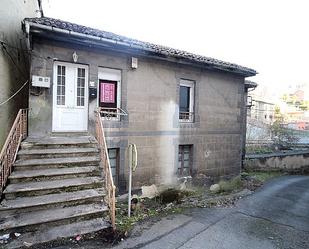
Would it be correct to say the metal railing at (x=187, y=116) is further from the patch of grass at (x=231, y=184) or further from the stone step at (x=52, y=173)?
the stone step at (x=52, y=173)

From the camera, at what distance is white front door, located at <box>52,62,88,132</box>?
27.8 feet

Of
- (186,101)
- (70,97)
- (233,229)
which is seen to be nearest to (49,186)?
(70,97)

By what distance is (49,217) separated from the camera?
18.0ft

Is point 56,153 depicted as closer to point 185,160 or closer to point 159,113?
point 159,113

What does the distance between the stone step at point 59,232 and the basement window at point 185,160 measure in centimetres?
572

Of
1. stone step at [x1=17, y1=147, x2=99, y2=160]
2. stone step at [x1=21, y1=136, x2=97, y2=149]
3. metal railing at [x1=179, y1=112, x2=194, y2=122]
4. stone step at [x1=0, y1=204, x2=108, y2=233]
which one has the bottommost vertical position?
stone step at [x1=0, y1=204, x2=108, y2=233]

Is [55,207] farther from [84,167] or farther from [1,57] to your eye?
[1,57]

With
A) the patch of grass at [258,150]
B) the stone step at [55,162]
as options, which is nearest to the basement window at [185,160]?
the stone step at [55,162]

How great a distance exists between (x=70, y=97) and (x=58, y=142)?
181 centimetres

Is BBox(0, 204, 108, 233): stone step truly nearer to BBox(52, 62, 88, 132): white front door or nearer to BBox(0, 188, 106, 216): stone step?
BBox(0, 188, 106, 216): stone step

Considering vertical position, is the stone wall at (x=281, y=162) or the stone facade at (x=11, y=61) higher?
the stone facade at (x=11, y=61)

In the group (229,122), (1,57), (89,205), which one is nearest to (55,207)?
(89,205)

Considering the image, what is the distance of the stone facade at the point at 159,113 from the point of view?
8141mm

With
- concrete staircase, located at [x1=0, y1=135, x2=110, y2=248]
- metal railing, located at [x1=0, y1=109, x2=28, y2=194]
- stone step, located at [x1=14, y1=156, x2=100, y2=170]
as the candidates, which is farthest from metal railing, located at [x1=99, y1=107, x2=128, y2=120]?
metal railing, located at [x1=0, y1=109, x2=28, y2=194]
